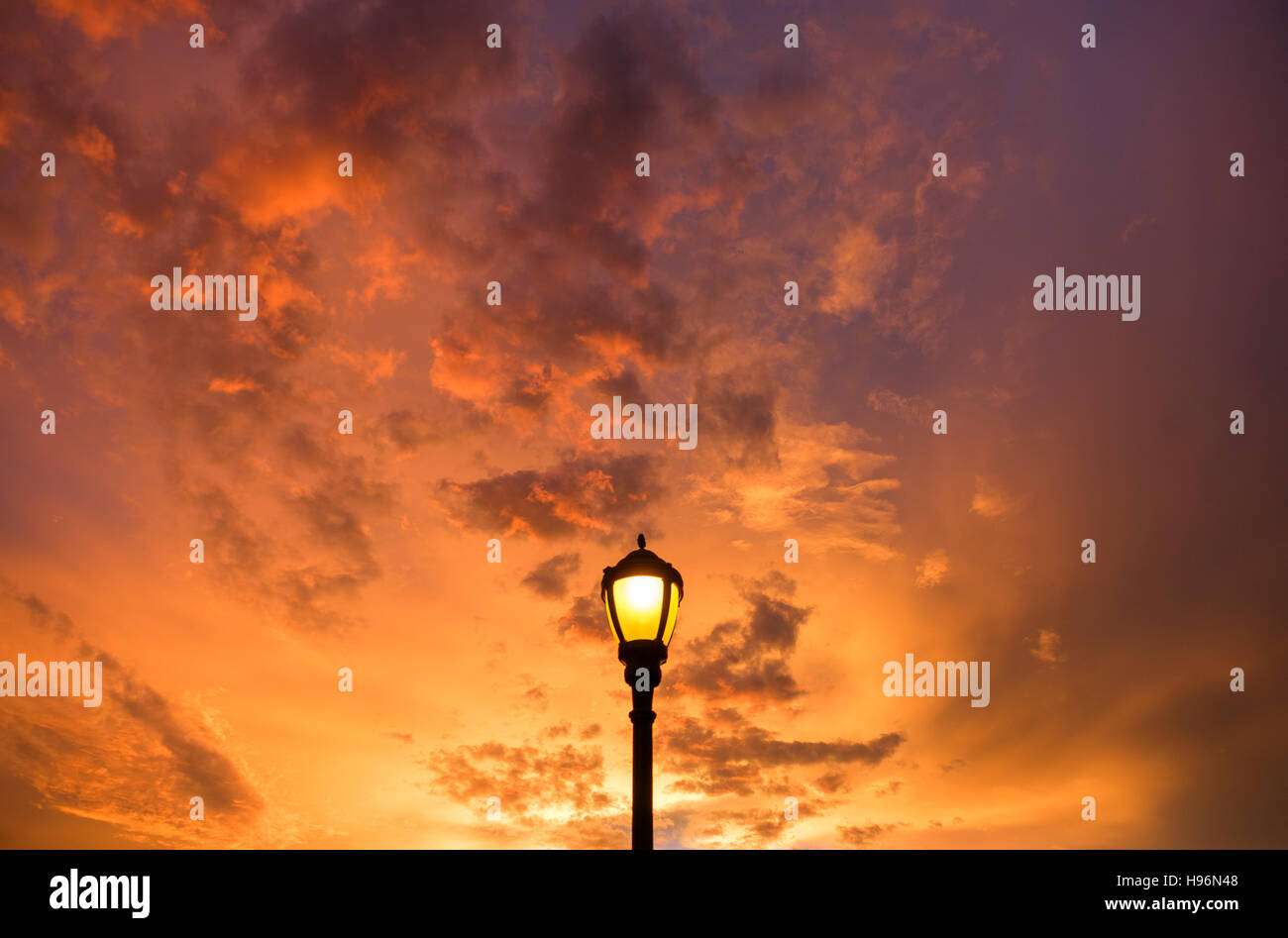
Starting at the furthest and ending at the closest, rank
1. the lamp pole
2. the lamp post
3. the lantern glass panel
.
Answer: the lantern glass panel → the lamp post → the lamp pole

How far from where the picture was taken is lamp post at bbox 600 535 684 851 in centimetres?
623

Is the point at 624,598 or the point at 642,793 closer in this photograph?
the point at 642,793

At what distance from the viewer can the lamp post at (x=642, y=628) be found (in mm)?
6230

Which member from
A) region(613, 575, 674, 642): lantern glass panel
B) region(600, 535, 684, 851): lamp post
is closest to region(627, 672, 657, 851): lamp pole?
region(600, 535, 684, 851): lamp post

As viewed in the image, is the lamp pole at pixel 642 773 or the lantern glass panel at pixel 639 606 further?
the lantern glass panel at pixel 639 606

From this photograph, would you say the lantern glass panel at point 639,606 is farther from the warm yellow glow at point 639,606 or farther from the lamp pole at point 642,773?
the lamp pole at point 642,773

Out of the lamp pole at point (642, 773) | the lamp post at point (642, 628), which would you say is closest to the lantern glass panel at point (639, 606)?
the lamp post at point (642, 628)

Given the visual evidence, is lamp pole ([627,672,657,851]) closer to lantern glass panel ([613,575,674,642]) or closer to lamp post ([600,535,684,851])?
lamp post ([600,535,684,851])
